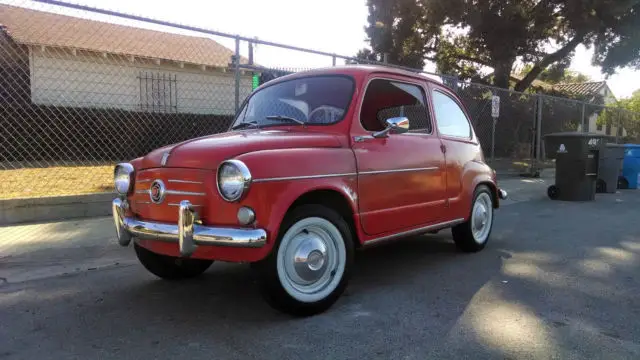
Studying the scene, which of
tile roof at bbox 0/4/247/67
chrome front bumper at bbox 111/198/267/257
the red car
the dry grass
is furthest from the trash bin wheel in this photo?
chrome front bumper at bbox 111/198/267/257

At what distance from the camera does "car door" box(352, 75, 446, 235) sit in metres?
3.91

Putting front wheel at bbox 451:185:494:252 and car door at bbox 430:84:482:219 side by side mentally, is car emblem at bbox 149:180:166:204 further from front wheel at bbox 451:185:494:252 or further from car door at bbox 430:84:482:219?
front wheel at bbox 451:185:494:252

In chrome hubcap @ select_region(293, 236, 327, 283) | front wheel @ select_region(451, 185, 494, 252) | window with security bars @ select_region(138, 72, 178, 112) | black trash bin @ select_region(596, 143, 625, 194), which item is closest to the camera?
chrome hubcap @ select_region(293, 236, 327, 283)

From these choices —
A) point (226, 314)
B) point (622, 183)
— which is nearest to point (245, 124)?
point (226, 314)

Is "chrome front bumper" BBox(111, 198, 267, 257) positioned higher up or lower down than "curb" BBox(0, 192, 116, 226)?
higher up

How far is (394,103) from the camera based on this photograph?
4.99m

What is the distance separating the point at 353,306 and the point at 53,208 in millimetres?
4377

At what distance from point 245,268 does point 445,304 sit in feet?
6.52

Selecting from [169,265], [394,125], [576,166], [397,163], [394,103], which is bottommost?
[169,265]

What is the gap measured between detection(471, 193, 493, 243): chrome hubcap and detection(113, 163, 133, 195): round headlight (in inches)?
141

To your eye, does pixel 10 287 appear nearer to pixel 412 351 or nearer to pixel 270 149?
pixel 270 149

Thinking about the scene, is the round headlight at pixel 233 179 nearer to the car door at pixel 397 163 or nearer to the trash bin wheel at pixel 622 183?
the car door at pixel 397 163

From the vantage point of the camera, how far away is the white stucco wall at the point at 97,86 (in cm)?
941

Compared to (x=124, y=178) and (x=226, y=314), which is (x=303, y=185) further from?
(x=124, y=178)
